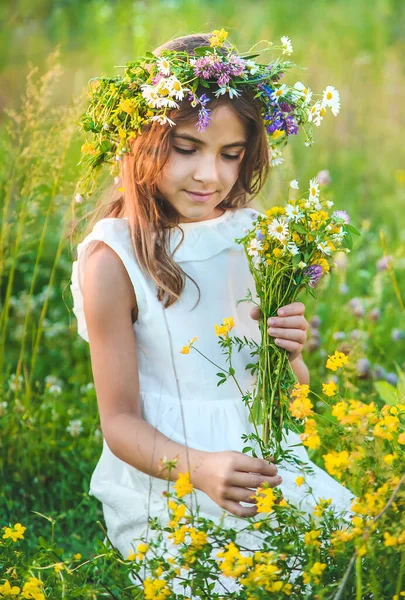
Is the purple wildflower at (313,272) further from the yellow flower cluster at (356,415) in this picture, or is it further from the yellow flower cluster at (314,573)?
the yellow flower cluster at (314,573)

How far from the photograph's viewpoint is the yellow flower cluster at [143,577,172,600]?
4.67ft

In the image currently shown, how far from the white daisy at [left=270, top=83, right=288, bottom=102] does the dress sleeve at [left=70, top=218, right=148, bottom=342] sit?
52 cm

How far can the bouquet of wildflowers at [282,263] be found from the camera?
1.71 metres

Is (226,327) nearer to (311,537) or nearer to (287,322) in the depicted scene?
(287,322)

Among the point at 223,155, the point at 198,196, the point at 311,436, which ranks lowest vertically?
the point at 311,436

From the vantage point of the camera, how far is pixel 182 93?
183cm

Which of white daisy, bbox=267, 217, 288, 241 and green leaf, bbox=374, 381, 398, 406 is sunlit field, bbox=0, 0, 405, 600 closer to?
green leaf, bbox=374, 381, 398, 406

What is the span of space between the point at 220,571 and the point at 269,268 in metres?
0.66

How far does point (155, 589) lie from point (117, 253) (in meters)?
0.90

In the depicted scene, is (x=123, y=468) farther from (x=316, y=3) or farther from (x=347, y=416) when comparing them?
(x=316, y=3)

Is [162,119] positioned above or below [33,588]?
above

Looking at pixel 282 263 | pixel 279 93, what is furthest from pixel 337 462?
pixel 279 93

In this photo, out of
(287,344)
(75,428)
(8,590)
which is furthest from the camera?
(75,428)

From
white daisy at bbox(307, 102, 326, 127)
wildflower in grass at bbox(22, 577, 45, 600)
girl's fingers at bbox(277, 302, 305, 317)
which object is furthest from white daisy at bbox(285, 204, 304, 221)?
wildflower in grass at bbox(22, 577, 45, 600)
